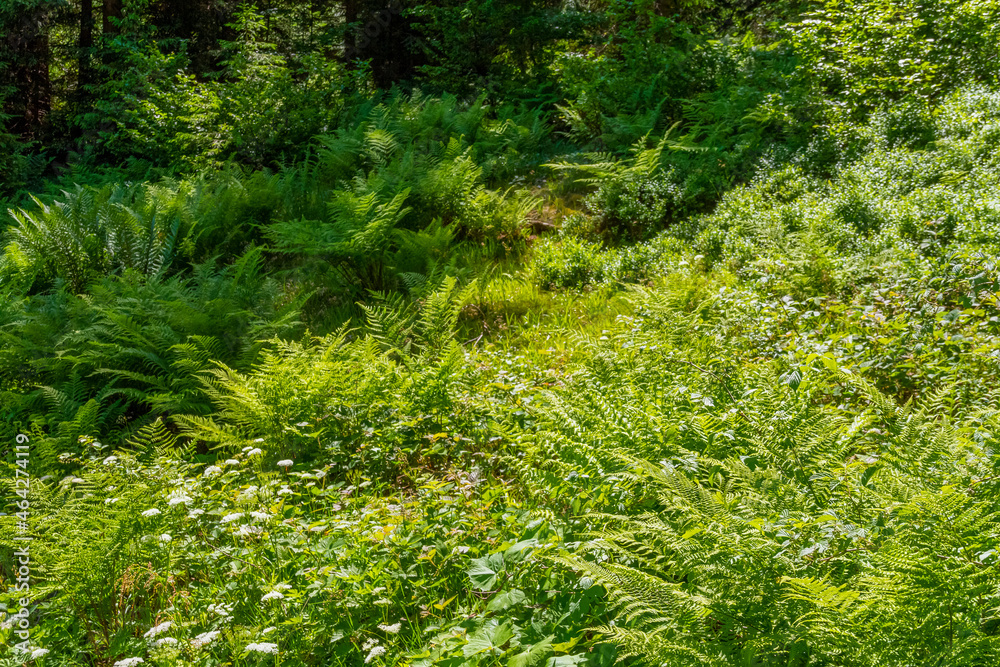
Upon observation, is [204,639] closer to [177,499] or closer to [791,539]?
[177,499]

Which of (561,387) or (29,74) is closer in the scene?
(561,387)

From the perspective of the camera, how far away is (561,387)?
4.07 meters

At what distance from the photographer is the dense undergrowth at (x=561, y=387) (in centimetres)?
214

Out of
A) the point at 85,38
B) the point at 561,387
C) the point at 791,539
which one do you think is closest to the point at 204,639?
the point at 791,539

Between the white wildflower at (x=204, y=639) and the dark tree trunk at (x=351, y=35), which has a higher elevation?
the dark tree trunk at (x=351, y=35)

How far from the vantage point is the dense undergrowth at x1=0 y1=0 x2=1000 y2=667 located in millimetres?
2139

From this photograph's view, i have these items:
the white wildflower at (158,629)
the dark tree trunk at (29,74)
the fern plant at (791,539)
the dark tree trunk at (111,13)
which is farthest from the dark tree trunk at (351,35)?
the white wildflower at (158,629)

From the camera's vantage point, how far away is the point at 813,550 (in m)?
2.02

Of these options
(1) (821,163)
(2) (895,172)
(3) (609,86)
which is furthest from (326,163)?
(2) (895,172)

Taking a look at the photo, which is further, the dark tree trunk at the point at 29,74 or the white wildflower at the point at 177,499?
the dark tree trunk at the point at 29,74

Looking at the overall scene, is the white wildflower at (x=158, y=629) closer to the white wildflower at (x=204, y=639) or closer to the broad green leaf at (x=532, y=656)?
the white wildflower at (x=204, y=639)

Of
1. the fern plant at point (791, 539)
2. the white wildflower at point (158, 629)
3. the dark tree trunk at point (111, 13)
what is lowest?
the white wildflower at point (158, 629)

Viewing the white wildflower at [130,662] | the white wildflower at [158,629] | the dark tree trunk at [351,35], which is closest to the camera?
the white wildflower at [130,662]

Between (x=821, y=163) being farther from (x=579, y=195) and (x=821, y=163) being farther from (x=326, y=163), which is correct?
(x=326, y=163)
